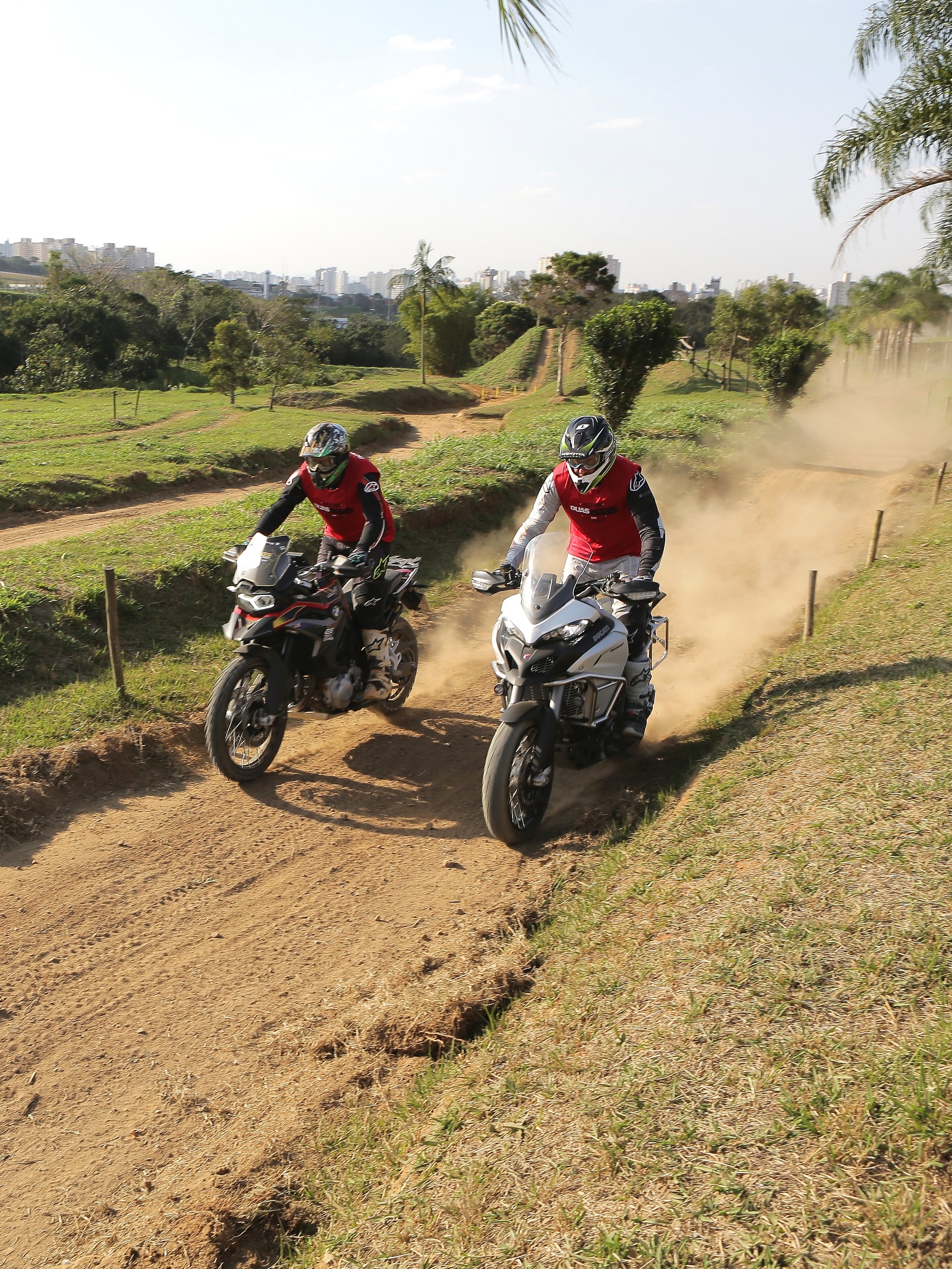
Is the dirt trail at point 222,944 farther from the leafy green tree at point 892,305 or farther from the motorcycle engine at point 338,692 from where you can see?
the leafy green tree at point 892,305

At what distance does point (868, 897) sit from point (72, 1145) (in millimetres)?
3550

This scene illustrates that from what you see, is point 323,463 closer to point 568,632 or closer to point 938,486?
point 568,632

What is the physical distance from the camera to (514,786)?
6.16 meters

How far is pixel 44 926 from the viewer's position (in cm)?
544

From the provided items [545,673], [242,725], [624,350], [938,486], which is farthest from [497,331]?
[545,673]

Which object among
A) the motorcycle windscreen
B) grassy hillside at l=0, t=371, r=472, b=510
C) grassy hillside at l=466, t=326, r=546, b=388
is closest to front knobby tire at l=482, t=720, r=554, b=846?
the motorcycle windscreen

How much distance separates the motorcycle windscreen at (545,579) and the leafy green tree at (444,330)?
2782 inches

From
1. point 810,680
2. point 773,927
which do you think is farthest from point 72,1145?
point 810,680

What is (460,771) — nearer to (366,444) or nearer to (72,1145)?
(72,1145)

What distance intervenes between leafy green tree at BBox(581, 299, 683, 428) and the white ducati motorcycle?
21.5m

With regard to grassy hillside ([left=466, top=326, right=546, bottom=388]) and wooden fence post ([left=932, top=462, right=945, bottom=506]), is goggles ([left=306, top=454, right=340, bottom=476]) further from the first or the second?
grassy hillside ([left=466, top=326, right=546, bottom=388])

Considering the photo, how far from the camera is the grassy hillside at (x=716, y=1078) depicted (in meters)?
2.78

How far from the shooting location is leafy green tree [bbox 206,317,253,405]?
4038 cm

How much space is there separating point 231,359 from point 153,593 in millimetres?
32950
